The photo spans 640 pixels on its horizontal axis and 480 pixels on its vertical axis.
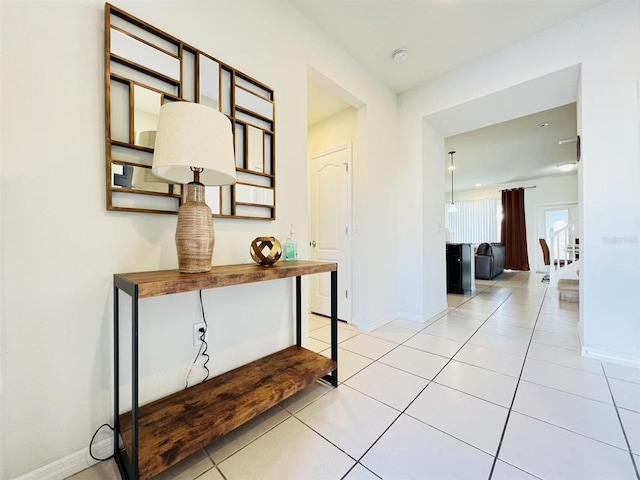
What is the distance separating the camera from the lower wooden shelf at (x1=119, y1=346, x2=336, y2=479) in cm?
98

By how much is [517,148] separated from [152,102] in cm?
619

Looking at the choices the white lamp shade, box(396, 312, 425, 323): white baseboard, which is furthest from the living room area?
the white lamp shade

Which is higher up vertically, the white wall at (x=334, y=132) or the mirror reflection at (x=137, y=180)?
the white wall at (x=334, y=132)

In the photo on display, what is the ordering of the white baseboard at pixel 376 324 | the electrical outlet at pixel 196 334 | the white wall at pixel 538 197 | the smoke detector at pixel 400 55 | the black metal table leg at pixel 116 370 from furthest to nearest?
1. the white wall at pixel 538 197
2. the white baseboard at pixel 376 324
3. the smoke detector at pixel 400 55
4. the electrical outlet at pixel 196 334
5. the black metal table leg at pixel 116 370

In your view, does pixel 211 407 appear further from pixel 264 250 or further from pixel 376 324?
pixel 376 324

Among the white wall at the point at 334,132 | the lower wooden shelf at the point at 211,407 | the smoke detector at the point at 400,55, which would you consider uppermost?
the smoke detector at the point at 400,55

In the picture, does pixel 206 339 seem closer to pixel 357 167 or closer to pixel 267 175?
pixel 267 175

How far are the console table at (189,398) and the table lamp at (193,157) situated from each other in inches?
4.8

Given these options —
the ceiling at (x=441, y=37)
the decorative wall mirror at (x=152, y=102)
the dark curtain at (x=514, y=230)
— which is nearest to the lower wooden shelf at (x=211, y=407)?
the decorative wall mirror at (x=152, y=102)

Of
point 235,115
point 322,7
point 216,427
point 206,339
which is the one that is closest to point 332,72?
point 322,7

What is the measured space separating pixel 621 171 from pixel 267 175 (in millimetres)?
2657

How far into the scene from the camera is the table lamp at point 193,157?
1044 millimetres

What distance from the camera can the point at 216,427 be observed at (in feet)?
3.59

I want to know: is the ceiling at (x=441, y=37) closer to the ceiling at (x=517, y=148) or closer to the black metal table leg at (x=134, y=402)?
the ceiling at (x=517, y=148)
